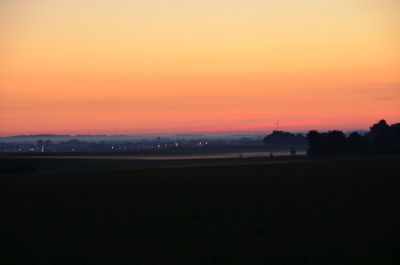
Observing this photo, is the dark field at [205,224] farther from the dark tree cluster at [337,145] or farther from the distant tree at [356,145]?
the distant tree at [356,145]

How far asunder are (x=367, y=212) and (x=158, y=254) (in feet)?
37.2

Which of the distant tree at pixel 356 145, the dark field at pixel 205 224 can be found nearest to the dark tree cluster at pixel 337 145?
the distant tree at pixel 356 145

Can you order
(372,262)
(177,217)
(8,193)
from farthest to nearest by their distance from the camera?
(8,193) → (177,217) → (372,262)

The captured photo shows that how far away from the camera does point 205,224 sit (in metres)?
22.9

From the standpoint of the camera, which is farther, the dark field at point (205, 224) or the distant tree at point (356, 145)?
the distant tree at point (356, 145)

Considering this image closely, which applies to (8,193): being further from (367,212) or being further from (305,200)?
(367,212)

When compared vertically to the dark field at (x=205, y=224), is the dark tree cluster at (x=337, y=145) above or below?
above

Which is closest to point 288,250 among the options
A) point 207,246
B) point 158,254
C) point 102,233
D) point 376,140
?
point 207,246

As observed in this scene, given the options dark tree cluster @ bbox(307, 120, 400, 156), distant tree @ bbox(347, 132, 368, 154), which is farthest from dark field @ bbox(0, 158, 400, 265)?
distant tree @ bbox(347, 132, 368, 154)

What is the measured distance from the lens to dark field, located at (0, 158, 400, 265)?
1755 centimetres

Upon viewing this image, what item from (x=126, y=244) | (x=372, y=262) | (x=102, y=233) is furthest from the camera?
(x=102, y=233)

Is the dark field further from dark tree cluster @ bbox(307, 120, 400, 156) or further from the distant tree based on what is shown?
the distant tree

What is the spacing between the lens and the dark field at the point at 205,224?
57.6 ft

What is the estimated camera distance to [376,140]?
101 m
